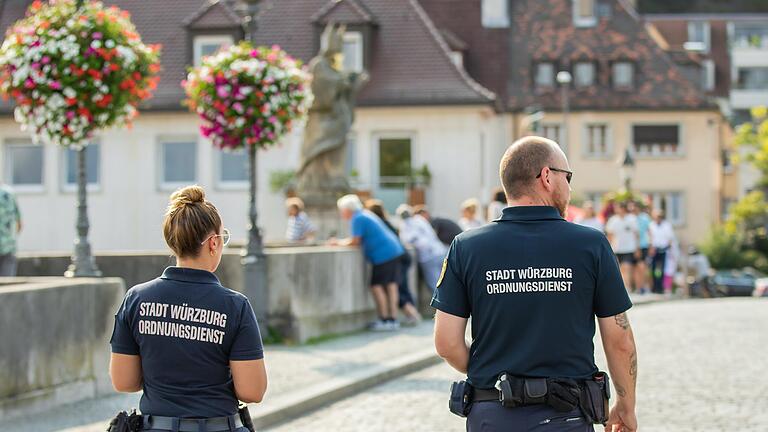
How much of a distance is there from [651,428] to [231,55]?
818cm

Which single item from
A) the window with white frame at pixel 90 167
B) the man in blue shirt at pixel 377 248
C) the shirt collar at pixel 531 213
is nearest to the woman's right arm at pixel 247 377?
the shirt collar at pixel 531 213

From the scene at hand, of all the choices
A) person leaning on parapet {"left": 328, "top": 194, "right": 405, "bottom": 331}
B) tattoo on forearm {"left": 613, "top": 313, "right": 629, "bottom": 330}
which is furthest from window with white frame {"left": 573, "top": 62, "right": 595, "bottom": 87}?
tattoo on forearm {"left": 613, "top": 313, "right": 629, "bottom": 330}

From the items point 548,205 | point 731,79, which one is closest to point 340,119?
point 548,205

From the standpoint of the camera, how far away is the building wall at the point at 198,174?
42562 mm

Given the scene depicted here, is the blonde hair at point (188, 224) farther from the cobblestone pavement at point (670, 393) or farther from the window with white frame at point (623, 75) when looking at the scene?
the window with white frame at point (623, 75)

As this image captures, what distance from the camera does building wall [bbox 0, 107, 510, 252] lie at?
42.6m

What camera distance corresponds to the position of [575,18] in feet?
180

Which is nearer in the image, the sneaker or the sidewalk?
the sidewalk

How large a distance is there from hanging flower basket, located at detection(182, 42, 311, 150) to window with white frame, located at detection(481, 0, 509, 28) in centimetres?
3707

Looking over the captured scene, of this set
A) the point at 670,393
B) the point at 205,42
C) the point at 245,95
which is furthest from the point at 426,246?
the point at 205,42

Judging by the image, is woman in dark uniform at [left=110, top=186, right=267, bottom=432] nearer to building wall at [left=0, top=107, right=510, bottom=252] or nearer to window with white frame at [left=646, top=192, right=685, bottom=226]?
building wall at [left=0, top=107, right=510, bottom=252]

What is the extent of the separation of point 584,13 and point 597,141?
5.01 meters

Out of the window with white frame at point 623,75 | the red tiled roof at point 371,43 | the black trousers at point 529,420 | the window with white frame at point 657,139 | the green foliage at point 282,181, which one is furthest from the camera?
the window with white frame at point 657,139

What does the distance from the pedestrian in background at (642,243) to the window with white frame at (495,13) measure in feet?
83.2
